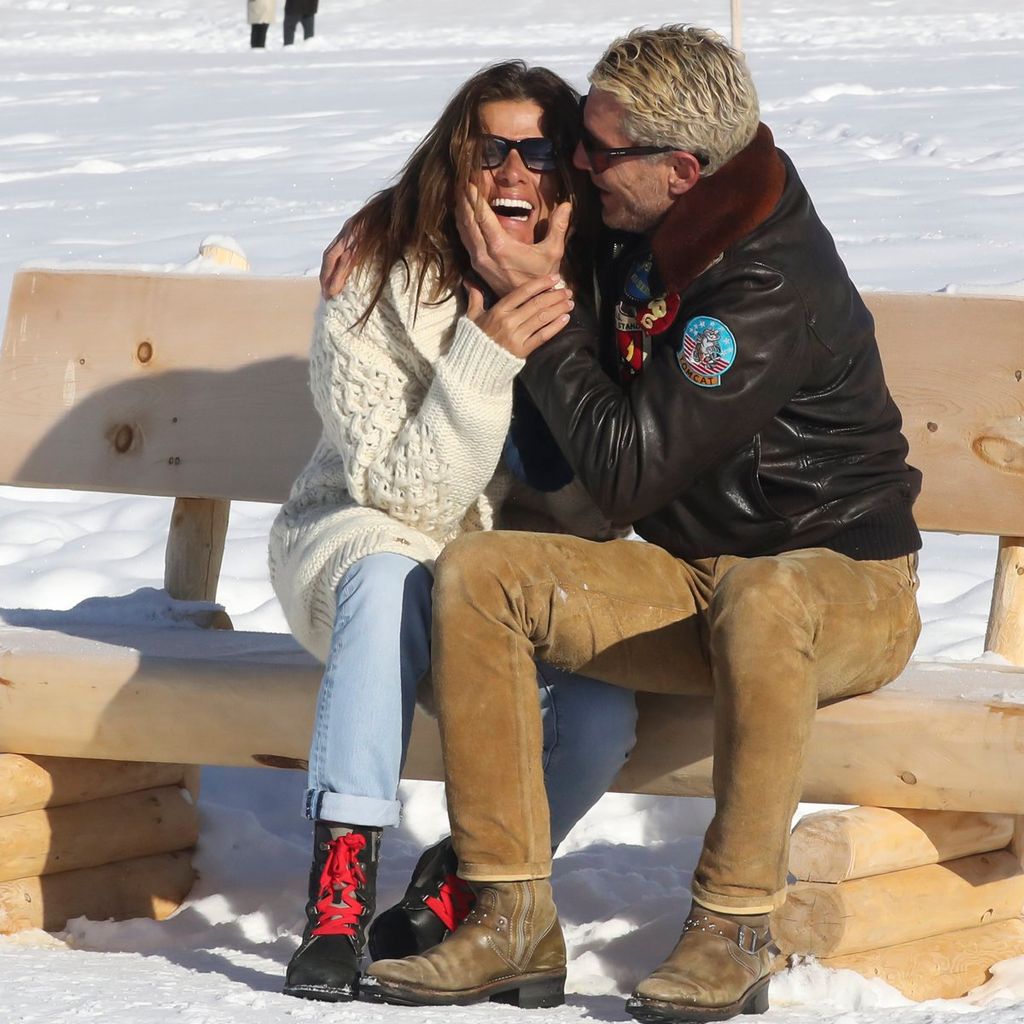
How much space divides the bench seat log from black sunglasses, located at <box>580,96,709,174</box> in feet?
2.91

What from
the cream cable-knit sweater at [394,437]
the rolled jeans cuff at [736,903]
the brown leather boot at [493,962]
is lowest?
the brown leather boot at [493,962]

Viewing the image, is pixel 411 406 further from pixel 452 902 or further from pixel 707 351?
pixel 452 902

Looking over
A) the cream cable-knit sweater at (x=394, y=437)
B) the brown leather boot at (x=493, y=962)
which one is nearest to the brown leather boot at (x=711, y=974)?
the brown leather boot at (x=493, y=962)

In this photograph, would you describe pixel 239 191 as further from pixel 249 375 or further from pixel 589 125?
pixel 589 125

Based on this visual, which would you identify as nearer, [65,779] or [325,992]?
[325,992]

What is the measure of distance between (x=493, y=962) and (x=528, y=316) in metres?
1.01

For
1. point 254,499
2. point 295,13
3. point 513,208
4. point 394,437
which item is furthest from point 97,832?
point 295,13

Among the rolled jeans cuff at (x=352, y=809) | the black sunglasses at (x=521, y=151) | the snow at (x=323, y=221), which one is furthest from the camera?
the black sunglasses at (x=521, y=151)

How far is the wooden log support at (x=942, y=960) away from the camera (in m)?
2.74

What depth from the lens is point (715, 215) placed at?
258 centimetres

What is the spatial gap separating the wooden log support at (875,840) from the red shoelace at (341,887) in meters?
0.70

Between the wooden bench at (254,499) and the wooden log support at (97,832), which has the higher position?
the wooden bench at (254,499)

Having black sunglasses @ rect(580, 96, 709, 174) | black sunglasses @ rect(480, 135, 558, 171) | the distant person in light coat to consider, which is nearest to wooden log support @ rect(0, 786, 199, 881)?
black sunglasses @ rect(480, 135, 558, 171)

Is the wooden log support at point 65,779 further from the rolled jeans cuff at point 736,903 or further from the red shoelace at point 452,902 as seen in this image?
the rolled jeans cuff at point 736,903
